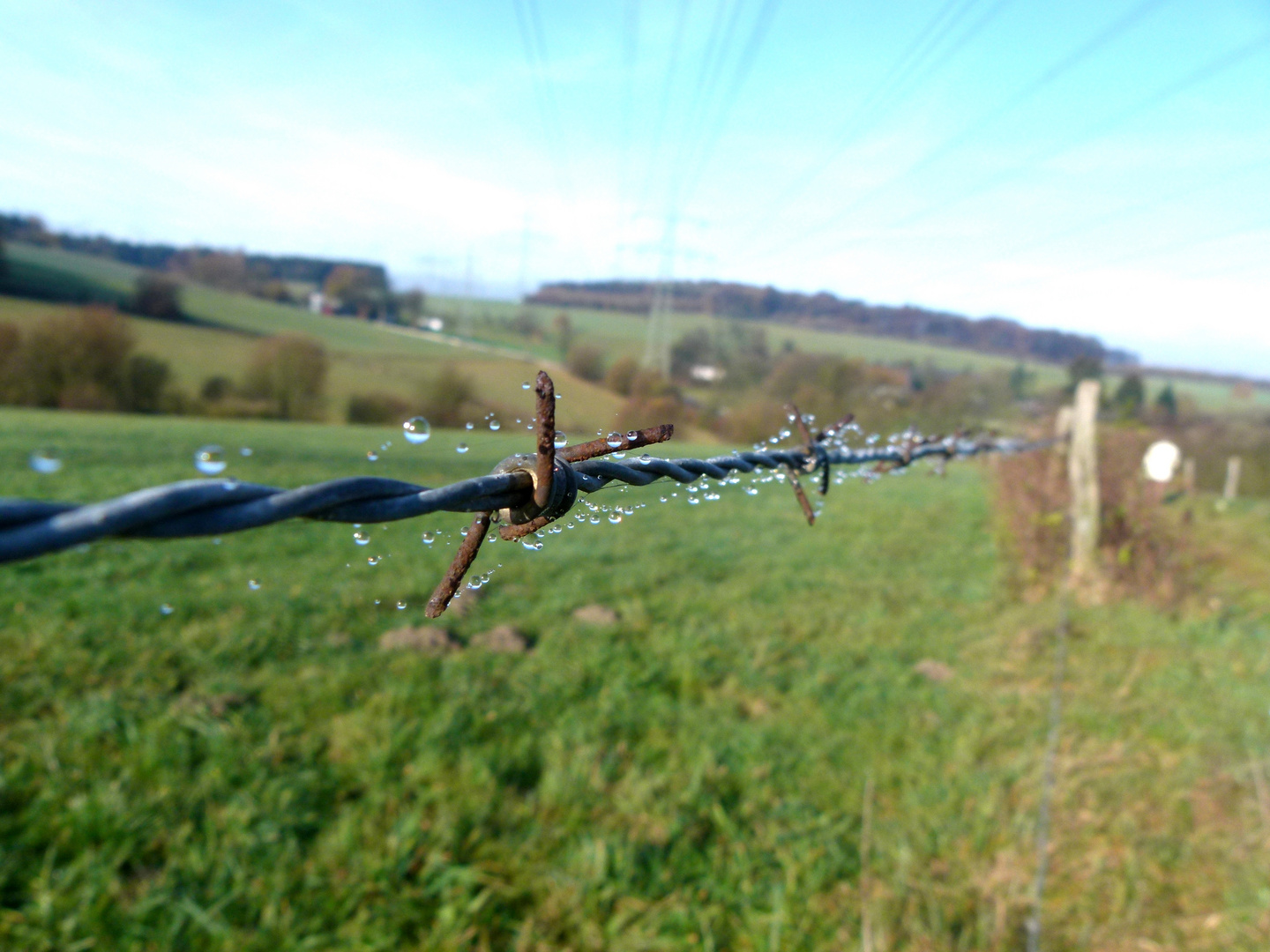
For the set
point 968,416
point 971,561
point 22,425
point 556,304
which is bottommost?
point 22,425

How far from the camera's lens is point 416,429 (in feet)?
3.45

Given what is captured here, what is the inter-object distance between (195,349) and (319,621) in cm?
2206

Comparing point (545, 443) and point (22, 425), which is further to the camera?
point (22, 425)

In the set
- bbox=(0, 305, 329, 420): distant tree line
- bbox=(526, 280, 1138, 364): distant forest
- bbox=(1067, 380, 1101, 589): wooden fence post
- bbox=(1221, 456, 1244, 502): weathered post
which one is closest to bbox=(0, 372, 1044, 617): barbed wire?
bbox=(1067, 380, 1101, 589): wooden fence post

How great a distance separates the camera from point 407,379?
15648mm

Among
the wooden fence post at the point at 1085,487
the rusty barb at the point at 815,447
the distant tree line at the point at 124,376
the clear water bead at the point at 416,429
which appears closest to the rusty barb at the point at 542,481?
the clear water bead at the point at 416,429

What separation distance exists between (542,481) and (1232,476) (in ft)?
41.3

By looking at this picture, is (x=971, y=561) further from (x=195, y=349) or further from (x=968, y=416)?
(x=195, y=349)

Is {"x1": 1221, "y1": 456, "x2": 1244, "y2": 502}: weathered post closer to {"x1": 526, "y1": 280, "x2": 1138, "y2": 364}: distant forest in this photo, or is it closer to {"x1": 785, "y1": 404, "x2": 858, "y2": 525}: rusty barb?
{"x1": 526, "y1": 280, "x2": 1138, "y2": 364}: distant forest

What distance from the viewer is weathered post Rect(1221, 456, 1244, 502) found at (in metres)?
10.3

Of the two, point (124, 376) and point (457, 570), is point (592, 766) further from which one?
point (124, 376)

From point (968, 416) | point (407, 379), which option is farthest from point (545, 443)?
point (407, 379)

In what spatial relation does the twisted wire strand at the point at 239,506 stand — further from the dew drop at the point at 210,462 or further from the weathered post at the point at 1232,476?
the weathered post at the point at 1232,476

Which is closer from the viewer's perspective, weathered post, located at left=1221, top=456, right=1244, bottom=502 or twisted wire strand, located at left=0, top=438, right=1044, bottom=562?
twisted wire strand, located at left=0, top=438, right=1044, bottom=562
